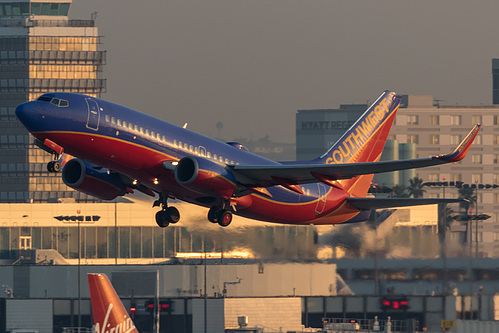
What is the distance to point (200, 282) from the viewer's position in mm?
91125

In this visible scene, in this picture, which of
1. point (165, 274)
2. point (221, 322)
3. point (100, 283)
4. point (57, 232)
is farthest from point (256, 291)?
point (57, 232)

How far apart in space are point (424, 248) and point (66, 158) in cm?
2898

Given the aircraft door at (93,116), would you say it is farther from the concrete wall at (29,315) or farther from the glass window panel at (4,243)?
the glass window panel at (4,243)

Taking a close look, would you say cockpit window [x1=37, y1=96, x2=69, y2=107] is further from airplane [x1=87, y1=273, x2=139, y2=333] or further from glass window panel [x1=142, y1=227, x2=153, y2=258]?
glass window panel [x1=142, y1=227, x2=153, y2=258]

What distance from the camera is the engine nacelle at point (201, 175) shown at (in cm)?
5206

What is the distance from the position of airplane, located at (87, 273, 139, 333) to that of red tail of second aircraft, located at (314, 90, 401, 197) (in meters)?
13.5

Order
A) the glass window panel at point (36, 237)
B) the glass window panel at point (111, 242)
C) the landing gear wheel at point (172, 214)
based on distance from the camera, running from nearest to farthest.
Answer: the landing gear wheel at point (172, 214), the glass window panel at point (111, 242), the glass window panel at point (36, 237)

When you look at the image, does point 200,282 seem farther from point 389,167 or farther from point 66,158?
point 389,167

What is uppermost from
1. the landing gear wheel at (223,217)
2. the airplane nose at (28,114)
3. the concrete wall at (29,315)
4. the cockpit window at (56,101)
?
the cockpit window at (56,101)

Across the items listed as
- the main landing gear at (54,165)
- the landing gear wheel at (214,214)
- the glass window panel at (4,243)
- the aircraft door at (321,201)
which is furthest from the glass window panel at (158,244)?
the main landing gear at (54,165)

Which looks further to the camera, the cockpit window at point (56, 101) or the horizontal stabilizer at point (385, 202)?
the horizontal stabilizer at point (385, 202)

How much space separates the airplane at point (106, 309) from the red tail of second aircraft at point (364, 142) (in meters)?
13.5

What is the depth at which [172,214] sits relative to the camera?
187 feet

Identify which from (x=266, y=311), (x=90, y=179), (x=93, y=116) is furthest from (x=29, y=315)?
(x=93, y=116)
